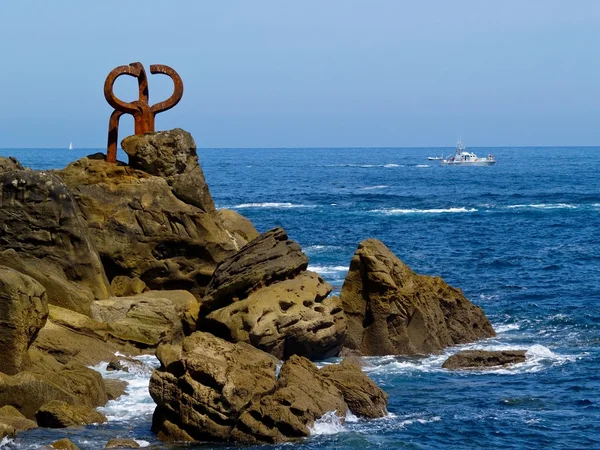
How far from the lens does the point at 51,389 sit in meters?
22.9

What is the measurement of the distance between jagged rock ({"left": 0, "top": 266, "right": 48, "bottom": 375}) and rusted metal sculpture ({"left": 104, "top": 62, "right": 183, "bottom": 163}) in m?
13.3

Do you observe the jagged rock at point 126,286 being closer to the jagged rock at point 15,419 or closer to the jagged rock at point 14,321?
the jagged rock at point 14,321

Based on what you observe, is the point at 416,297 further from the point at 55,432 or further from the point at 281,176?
the point at 281,176

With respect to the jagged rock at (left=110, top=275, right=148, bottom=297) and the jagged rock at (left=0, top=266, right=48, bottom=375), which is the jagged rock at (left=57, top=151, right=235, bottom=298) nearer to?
the jagged rock at (left=110, top=275, right=148, bottom=297)

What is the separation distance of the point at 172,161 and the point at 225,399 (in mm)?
16276

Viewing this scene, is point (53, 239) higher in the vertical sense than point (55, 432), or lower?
higher

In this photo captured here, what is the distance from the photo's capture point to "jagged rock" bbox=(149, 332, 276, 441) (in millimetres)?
21281

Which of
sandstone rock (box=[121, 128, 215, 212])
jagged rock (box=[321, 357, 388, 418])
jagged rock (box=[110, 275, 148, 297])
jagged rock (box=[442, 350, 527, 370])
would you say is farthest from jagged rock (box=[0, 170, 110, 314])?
jagged rock (box=[442, 350, 527, 370])

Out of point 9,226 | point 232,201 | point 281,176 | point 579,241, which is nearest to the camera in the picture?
point 9,226

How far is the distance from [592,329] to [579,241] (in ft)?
83.9

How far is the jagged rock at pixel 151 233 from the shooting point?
110 ft

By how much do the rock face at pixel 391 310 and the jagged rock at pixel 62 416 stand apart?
1023cm

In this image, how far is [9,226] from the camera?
29.9m

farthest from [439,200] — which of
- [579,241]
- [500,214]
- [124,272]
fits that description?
[124,272]
